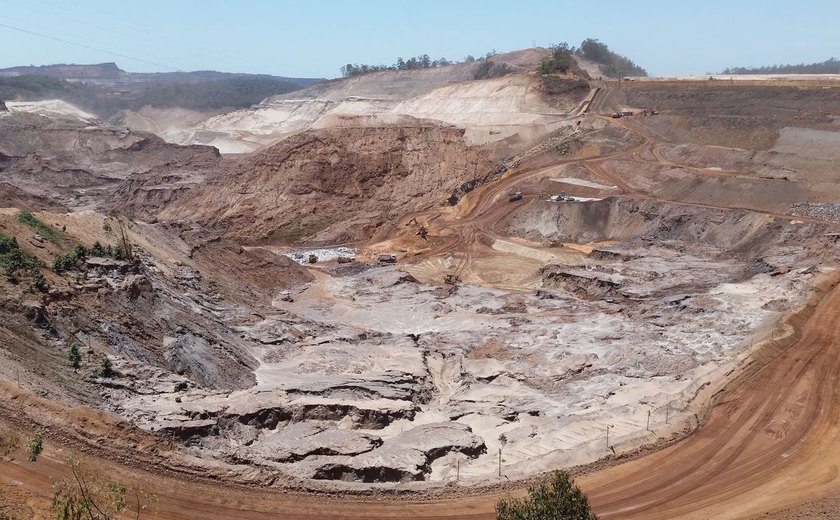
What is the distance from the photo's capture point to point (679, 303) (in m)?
33.5

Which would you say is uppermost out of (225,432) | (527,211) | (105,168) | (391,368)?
(105,168)

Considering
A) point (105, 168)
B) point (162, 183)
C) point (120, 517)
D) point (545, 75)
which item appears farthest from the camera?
point (105, 168)

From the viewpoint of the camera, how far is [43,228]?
27703 millimetres

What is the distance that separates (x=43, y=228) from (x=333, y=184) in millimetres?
35004

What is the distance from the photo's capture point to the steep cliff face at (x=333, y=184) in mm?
57625

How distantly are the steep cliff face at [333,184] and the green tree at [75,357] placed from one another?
36734 mm

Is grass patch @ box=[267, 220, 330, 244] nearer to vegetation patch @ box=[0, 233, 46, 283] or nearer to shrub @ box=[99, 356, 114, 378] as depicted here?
vegetation patch @ box=[0, 233, 46, 283]

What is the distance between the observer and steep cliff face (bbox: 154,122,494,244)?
5762 cm

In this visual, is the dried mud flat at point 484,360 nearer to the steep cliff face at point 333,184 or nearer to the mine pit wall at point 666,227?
the mine pit wall at point 666,227

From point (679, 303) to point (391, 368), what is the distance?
16.3 m

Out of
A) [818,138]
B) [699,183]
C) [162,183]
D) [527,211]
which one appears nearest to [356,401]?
[527,211]

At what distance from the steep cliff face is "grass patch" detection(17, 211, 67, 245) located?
2769 cm

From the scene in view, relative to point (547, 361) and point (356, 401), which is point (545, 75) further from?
point (356, 401)

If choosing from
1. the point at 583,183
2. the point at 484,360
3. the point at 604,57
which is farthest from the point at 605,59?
the point at 484,360
